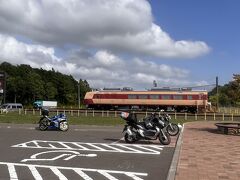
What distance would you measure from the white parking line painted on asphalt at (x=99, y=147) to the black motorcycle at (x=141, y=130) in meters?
0.70

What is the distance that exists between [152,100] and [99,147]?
4486 cm

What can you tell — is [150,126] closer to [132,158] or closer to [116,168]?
[132,158]

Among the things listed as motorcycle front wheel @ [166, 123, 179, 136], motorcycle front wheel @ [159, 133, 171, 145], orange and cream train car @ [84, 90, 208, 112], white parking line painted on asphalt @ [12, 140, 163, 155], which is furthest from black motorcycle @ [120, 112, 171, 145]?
orange and cream train car @ [84, 90, 208, 112]

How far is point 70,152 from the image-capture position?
14219 mm

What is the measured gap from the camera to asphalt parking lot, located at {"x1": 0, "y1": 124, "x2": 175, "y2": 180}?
33.3ft

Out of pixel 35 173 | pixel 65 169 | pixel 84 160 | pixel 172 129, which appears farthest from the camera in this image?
pixel 172 129

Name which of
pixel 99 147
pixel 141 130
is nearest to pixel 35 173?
pixel 99 147

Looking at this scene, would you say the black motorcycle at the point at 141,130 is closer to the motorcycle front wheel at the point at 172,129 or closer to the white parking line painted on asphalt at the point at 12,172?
the motorcycle front wheel at the point at 172,129

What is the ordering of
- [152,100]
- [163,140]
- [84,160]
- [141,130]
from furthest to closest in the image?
[152,100], [141,130], [163,140], [84,160]

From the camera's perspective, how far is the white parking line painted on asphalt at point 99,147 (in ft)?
49.4

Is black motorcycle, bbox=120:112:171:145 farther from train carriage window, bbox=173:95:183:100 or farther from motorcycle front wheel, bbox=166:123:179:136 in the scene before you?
train carriage window, bbox=173:95:183:100

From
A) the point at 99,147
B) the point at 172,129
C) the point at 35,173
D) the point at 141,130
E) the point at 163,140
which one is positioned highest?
the point at 141,130

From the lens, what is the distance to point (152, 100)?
6044cm

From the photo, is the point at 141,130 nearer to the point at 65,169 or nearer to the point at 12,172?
the point at 65,169
